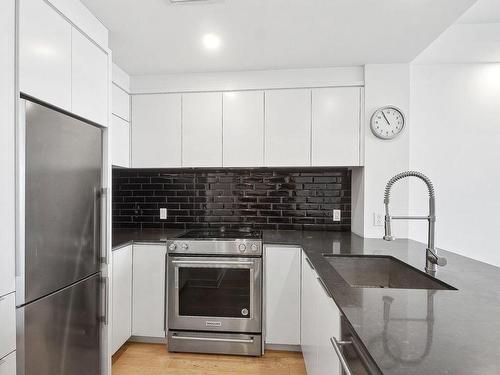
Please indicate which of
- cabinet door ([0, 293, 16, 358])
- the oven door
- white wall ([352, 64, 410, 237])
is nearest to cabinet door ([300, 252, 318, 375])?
the oven door

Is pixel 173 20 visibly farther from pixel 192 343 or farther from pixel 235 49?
pixel 192 343

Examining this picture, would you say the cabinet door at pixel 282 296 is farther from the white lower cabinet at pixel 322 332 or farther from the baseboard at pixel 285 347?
the white lower cabinet at pixel 322 332

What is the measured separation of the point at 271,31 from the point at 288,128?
812 millimetres

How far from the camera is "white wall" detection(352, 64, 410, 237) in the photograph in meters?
2.31

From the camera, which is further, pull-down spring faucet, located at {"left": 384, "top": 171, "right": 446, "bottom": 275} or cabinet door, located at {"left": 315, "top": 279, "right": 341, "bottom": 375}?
pull-down spring faucet, located at {"left": 384, "top": 171, "right": 446, "bottom": 275}

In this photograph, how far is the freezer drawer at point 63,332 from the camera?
1215 millimetres

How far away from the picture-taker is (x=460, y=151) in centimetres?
234

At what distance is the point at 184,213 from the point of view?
288 centimetres

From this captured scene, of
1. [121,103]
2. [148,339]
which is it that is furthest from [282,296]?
[121,103]

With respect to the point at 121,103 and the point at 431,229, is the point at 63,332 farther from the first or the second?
the point at 431,229

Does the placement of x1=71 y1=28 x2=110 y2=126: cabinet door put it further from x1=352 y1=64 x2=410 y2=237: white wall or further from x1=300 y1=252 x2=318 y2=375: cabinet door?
x1=352 y1=64 x2=410 y2=237: white wall

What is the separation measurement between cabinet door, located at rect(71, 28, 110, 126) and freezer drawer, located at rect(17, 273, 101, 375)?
3.25 ft

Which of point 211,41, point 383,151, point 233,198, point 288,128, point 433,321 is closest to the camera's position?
point 433,321

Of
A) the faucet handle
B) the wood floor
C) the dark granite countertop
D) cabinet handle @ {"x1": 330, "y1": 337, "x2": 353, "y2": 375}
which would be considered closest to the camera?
cabinet handle @ {"x1": 330, "y1": 337, "x2": 353, "y2": 375}
